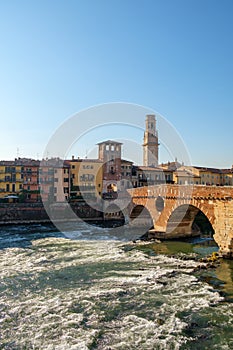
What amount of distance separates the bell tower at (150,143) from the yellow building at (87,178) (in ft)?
63.4

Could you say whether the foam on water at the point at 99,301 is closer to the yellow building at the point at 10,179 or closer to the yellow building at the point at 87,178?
the yellow building at the point at 10,179

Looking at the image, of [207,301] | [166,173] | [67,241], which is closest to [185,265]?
[207,301]

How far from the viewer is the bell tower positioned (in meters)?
71.3

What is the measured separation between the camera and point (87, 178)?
55812mm

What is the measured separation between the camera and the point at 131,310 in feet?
42.5

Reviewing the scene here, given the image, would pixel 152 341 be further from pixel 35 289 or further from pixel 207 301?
pixel 35 289

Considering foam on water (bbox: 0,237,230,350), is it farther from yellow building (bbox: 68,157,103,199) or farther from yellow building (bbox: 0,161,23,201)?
yellow building (bbox: 68,157,103,199)

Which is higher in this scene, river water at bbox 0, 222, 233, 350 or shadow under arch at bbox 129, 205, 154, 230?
shadow under arch at bbox 129, 205, 154, 230

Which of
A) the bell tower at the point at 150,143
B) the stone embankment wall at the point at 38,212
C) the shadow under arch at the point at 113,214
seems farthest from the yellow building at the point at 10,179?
the bell tower at the point at 150,143

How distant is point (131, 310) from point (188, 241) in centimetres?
1650

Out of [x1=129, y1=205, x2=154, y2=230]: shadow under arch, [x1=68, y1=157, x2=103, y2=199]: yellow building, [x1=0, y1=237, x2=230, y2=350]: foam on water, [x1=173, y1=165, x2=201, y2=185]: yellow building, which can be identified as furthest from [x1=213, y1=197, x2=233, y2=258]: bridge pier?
[x1=173, y1=165, x2=201, y2=185]: yellow building

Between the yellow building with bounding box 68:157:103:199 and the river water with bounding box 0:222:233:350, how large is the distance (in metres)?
30.5

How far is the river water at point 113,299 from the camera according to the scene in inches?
426

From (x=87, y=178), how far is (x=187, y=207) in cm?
2988
